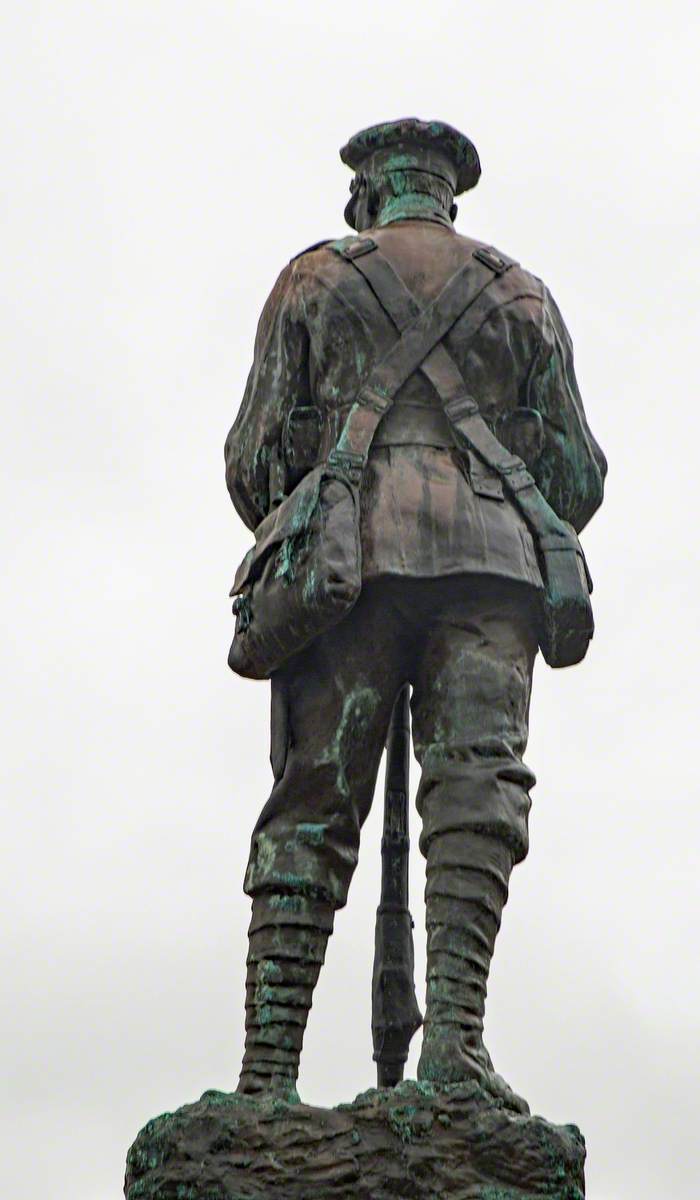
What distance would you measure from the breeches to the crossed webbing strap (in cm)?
38

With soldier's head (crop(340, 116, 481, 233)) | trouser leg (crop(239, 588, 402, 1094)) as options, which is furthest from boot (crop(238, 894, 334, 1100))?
soldier's head (crop(340, 116, 481, 233))

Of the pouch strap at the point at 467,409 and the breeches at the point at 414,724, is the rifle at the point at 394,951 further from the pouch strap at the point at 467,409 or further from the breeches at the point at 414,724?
the pouch strap at the point at 467,409

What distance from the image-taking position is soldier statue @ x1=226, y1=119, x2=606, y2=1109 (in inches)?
340

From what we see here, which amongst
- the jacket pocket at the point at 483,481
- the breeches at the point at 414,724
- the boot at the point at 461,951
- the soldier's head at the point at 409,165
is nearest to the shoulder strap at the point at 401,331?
the jacket pocket at the point at 483,481

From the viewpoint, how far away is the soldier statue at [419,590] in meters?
8.63

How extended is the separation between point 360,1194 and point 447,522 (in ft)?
7.97

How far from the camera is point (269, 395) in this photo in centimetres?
931

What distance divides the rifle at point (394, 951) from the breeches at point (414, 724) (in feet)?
1.10

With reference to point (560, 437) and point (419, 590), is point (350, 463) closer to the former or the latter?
point (419, 590)

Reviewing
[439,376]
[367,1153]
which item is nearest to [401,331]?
[439,376]

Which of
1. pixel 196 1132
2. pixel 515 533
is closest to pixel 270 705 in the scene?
pixel 515 533

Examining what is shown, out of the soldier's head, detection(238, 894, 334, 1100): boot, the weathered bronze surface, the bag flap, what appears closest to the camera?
the weathered bronze surface

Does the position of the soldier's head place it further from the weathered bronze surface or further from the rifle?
the rifle

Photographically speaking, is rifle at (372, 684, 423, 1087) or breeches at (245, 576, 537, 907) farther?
rifle at (372, 684, 423, 1087)
